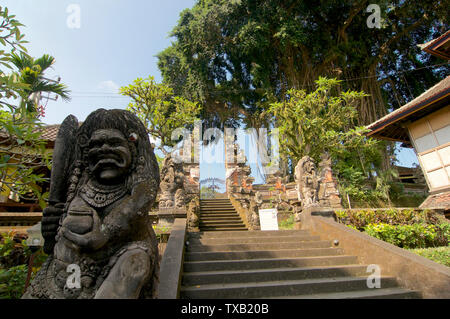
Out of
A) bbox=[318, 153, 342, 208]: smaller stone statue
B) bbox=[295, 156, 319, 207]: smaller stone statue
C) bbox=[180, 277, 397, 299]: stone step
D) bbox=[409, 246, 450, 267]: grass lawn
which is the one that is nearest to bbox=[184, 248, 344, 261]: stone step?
bbox=[180, 277, 397, 299]: stone step

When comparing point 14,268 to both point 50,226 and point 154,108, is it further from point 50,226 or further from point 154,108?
point 154,108

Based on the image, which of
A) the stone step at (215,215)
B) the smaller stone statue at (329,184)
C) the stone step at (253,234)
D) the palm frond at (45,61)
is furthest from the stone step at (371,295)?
the palm frond at (45,61)

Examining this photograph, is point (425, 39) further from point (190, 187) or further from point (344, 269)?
point (344, 269)

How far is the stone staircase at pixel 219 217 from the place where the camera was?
313 inches

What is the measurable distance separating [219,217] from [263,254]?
15.6ft

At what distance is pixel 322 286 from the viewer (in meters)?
3.28

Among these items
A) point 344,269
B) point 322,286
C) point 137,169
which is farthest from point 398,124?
point 137,169

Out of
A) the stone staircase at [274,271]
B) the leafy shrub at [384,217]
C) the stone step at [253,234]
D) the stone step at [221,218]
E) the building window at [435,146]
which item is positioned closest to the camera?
the stone staircase at [274,271]

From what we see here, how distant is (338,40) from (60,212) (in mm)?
19357

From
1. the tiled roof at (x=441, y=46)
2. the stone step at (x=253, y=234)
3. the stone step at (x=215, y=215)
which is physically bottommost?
the stone step at (x=253, y=234)

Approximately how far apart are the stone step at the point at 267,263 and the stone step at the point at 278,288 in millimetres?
401

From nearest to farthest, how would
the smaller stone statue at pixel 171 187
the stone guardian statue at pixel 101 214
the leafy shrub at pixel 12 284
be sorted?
the stone guardian statue at pixel 101 214 < the leafy shrub at pixel 12 284 < the smaller stone statue at pixel 171 187

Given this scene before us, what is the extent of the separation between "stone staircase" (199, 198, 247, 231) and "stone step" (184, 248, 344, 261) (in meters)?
3.57

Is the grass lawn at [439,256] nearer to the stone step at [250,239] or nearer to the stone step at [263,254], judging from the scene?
the stone step at [263,254]
